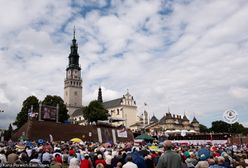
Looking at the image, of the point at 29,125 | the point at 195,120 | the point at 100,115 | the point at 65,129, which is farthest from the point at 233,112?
the point at 195,120

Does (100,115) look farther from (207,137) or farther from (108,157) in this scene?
(108,157)

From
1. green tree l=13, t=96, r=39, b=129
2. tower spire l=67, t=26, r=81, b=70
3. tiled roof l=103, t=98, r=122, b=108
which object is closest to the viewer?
green tree l=13, t=96, r=39, b=129

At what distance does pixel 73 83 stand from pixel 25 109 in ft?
198

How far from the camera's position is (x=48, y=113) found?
5103cm

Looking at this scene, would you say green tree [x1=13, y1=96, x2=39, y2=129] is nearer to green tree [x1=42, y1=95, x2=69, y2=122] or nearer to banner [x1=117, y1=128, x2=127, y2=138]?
green tree [x1=42, y1=95, x2=69, y2=122]

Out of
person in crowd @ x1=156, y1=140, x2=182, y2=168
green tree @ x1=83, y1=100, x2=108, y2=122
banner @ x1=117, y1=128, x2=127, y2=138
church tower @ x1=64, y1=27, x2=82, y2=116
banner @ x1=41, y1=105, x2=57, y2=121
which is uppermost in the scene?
church tower @ x1=64, y1=27, x2=82, y2=116

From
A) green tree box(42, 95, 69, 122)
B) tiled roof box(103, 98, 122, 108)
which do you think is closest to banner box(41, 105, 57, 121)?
green tree box(42, 95, 69, 122)

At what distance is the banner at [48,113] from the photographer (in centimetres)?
5014

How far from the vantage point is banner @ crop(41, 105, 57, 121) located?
→ 165 feet

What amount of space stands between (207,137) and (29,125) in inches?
1194

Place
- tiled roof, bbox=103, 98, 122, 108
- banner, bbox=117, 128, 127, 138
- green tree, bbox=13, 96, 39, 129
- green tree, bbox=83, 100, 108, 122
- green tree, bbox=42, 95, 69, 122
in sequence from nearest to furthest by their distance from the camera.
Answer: banner, bbox=117, 128, 127, 138 < green tree, bbox=13, 96, 39, 129 < green tree, bbox=42, 95, 69, 122 < green tree, bbox=83, 100, 108, 122 < tiled roof, bbox=103, 98, 122, 108

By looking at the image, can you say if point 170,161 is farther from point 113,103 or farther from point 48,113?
point 113,103

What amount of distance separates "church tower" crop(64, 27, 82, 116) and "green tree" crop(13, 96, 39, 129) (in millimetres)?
57206

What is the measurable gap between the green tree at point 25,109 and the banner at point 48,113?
62.5 feet
